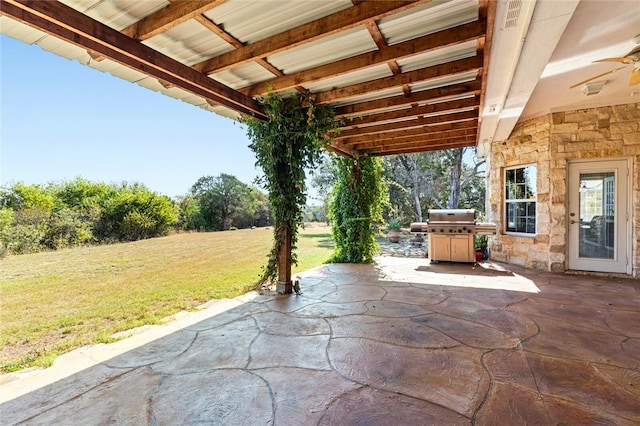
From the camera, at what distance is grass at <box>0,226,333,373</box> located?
8.53 feet

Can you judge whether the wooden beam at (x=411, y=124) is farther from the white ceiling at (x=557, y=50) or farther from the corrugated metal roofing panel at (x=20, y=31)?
the corrugated metal roofing panel at (x=20, y=31)

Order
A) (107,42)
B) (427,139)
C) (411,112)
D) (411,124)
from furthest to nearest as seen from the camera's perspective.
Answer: (427,139) < (411,124) < (411,112) < (107,42)

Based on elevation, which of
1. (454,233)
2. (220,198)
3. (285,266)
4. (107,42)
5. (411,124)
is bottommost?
(285,266)

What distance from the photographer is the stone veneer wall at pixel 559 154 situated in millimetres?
4375

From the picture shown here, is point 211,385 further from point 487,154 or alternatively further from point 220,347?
point 487,154

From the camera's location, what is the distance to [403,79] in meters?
2.91

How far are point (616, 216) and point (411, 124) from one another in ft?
12.1

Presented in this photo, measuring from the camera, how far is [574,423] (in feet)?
4.61

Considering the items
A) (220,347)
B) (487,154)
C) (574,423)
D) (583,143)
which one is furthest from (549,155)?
(220,347)

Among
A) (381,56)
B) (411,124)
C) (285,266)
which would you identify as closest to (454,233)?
(411,124)

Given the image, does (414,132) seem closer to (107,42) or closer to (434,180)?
(107,42)

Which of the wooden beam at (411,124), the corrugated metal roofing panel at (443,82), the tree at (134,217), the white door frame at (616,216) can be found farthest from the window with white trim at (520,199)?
the tree at (134,217)

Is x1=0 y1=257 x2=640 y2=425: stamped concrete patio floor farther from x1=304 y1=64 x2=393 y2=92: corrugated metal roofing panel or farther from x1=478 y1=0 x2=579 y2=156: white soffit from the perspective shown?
x1=304 y1=64 x2=393 y2=92: corrugated metal roofing panel

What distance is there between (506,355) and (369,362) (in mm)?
1055
